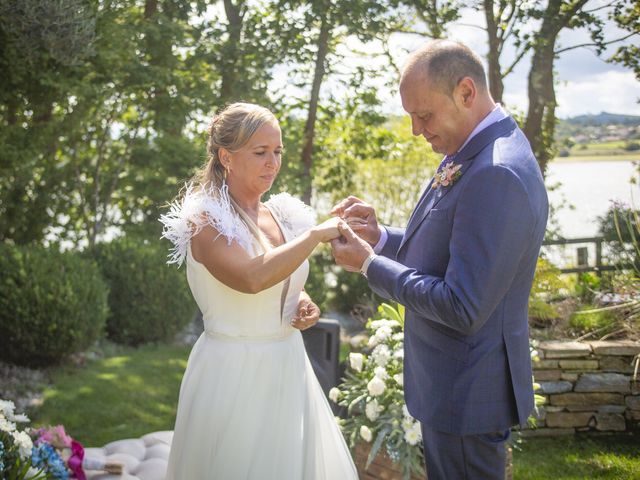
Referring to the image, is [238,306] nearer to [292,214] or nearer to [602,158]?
[292,214]

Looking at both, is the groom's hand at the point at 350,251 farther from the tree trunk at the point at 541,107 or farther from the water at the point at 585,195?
the tree trunk at the point at 541,107

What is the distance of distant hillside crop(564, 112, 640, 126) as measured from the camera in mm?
6685

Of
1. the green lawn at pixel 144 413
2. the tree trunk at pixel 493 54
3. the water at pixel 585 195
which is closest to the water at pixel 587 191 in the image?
the water at pixel 585 195

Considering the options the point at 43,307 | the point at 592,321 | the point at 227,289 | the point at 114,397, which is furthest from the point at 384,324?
the point at 43,307

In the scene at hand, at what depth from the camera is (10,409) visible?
10.4ft

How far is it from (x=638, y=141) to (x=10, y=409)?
610 cm

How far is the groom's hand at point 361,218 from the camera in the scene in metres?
2.96

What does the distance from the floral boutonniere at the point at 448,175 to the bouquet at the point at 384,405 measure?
166 centimetres

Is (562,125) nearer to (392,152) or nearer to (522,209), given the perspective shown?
(392,152)

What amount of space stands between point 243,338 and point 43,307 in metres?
4.15

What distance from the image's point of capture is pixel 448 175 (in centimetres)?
232

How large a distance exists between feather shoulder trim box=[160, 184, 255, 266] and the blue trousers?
104 centimetres

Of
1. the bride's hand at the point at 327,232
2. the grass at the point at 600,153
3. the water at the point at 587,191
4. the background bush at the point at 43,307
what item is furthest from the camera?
the grass at the point at 600,153

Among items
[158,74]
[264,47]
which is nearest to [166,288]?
[158,74]
